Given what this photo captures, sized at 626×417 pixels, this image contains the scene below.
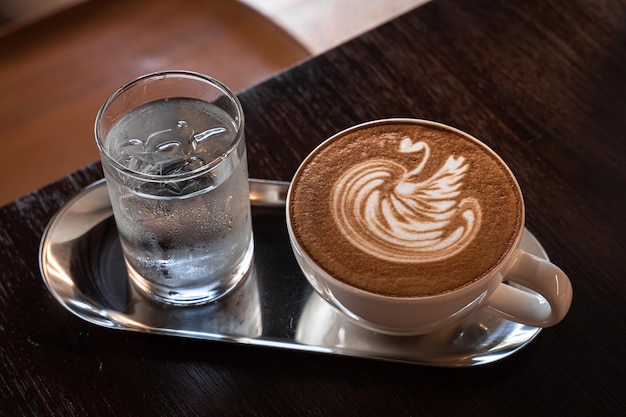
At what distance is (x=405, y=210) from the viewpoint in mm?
638

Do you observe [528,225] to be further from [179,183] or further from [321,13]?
[321,13]

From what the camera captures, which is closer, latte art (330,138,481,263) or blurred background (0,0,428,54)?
latte art (330,138,481,263)

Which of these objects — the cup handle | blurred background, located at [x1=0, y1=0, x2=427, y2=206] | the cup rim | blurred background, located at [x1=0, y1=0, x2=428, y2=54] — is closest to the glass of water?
the cup rim

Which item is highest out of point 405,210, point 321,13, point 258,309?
point 405,210

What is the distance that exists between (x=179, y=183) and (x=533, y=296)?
0.97ft

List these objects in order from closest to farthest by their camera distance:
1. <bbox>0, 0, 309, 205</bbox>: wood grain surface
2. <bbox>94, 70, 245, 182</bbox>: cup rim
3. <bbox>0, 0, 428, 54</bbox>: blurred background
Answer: <bbox>94, 70, 245, 182</bbox>: cup rim
<bbox>0, 0, 309, 205</bbox>: wood grain surface
<bbox>0, 0, 428, 54</bbox>: blurred background

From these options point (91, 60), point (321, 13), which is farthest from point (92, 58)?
point (321, 13)

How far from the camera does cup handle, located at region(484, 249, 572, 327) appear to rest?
0.60 metres

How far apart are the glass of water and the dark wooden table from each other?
0.20 ft

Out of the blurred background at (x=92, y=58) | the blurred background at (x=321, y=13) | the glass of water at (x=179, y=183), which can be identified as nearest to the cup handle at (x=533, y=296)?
the glass of water at (x=179, y=183)

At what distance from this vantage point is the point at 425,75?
904 mm

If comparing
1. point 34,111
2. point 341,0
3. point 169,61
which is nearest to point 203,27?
point 169,61

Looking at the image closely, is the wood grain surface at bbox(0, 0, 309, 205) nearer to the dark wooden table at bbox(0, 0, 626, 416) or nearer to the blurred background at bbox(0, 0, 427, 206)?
the blurred background at bbox(0, 0, 427, 206)

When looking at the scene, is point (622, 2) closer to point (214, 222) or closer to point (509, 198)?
point (509, 198)
